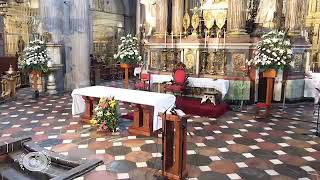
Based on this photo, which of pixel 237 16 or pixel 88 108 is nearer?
pixel 88 108

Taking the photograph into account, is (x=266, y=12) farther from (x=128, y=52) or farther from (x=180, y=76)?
(x=128, y=52)

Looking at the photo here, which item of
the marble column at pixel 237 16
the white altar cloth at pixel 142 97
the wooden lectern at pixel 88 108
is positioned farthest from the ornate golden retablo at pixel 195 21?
the wooden lectern at pixel 88 108

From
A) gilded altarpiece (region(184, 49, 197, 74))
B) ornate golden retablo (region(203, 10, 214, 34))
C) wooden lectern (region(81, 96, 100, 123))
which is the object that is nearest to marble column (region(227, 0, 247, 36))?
ornate golden retablo (region(203, 10, 214, 34))

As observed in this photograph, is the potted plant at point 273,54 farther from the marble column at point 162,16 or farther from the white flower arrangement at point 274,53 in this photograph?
the marble column at point 162,16

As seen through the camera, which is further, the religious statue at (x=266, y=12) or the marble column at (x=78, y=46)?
the marble column at (x=78, y=46)

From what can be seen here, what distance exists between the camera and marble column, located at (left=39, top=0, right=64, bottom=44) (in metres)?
11.4

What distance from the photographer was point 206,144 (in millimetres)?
5754

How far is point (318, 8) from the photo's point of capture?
14578mm

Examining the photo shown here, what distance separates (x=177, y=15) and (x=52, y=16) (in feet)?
→ 15.7

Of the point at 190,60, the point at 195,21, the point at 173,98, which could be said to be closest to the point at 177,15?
the point at 195,21

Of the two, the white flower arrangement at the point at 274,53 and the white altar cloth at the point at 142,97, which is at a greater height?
the white flower arrangement at the point at 274,53

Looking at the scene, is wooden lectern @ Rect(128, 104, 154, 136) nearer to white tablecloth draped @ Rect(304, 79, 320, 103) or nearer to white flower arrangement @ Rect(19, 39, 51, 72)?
white flower arrangement @ Rect(19, 39, 51, 72)

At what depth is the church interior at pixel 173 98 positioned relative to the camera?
14.8 ft

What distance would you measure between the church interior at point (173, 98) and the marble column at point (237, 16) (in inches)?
1.3
